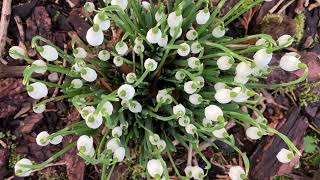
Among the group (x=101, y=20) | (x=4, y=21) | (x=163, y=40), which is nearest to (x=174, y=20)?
(x=163, y=40)

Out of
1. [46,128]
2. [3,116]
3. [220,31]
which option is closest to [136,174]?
[46,128]

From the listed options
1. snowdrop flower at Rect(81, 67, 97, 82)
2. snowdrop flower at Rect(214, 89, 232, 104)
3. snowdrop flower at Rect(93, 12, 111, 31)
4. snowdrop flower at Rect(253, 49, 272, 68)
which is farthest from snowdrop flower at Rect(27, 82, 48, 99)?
snowdrop flower at Rect(253, 49, 272, 68)

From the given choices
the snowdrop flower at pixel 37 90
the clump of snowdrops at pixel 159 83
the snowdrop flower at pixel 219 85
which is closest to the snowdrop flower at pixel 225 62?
the clump of snowdrops at pixel 159 83

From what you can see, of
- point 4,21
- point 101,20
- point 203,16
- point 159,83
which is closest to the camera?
point 101,20

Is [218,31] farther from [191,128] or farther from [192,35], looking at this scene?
[191,128]

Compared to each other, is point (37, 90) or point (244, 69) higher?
point (244, 69)

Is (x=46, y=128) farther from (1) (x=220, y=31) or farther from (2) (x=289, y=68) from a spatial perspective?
(2) (x=289, y=68)
